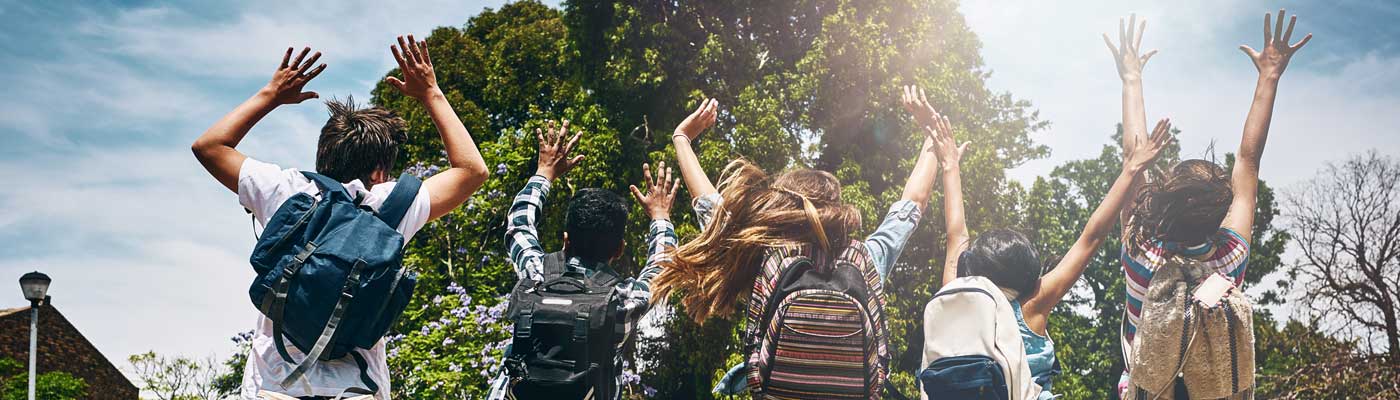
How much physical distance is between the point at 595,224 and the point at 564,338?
468 millimetres

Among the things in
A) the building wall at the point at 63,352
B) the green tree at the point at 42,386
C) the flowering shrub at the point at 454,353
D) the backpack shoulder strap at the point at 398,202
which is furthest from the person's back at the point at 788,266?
the building wall at the point at 63,352

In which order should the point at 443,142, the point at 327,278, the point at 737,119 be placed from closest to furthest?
the point at 327,278
the point at 443,142
the point at 737,119

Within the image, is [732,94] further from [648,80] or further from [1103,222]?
[1103,222]

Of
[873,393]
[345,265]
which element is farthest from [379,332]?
[873,393]

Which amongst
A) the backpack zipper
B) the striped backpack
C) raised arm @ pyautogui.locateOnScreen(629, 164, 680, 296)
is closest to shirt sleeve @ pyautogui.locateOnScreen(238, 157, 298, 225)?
the backpack zipper

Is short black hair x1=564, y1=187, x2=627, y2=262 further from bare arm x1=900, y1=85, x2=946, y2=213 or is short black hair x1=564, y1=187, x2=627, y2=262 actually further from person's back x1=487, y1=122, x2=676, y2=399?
bare arm x1=900, y1=85, x2=946, y2=213

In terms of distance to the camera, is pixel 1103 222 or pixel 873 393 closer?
pixel 873 393

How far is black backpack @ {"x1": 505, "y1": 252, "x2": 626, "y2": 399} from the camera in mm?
3383

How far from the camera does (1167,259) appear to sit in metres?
3.61

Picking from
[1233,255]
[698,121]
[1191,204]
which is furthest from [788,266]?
[1233,255]

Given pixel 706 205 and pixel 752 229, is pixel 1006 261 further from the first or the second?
pixel 706 205

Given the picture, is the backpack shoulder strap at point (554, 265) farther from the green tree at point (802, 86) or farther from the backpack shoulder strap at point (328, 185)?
the green tree at point (802, 86)

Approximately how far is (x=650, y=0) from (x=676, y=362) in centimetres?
616

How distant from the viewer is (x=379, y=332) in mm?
2676
